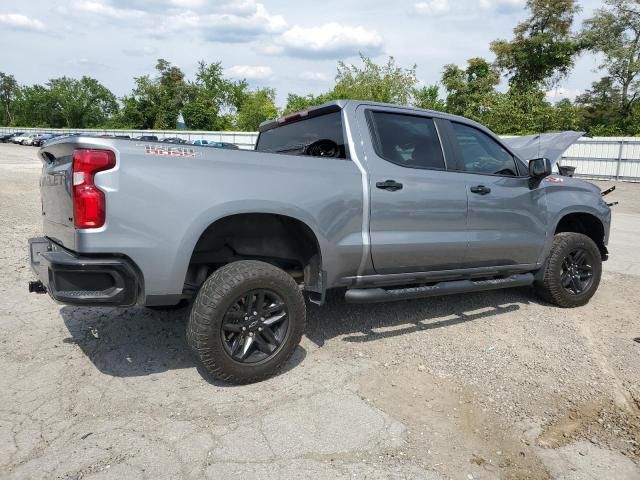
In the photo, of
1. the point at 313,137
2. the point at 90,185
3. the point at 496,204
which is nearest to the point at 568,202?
the point at 496,204

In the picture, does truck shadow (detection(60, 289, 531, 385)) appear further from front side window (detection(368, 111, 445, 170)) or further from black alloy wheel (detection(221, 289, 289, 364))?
front side window (detection(368, 111, 445, 170))

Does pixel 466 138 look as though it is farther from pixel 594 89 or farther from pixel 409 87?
pixel 594 89

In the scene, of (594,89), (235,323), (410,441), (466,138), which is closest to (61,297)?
(235,323)

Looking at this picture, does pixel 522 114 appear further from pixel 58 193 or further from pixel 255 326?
pixel 58 193

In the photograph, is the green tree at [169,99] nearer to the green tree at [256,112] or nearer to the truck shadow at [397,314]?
the green tree at [256,112]

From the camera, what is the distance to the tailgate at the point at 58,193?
3115 mm

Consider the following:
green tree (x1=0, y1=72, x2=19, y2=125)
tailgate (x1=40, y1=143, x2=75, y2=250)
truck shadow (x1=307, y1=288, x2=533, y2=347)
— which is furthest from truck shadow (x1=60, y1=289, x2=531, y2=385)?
green tree (x1=0, y1=72, x2=19, y2=125)

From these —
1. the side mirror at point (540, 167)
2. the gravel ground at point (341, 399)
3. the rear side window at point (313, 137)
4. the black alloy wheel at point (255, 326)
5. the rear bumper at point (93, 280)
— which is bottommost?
the gravel ground at point (341, 399)

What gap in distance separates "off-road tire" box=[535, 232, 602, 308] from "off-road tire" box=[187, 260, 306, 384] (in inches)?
113

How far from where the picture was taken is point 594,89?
37.3m

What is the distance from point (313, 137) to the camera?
4340 millimetres

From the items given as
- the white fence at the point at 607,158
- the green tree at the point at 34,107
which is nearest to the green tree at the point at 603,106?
the white fence at the point at 607,158

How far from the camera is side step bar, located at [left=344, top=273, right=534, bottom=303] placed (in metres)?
3.84

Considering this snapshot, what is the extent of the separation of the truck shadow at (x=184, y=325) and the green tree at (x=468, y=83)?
32013 millimetres
